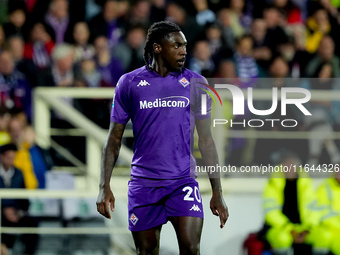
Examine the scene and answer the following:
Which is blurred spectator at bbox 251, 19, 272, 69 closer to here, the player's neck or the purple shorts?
the player's neck

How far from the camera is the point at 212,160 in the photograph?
4.59 meters

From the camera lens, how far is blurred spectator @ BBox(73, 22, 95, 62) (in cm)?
938

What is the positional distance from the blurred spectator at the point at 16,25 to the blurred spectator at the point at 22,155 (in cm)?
233

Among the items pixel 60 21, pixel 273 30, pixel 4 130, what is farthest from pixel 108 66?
pixel 273 30

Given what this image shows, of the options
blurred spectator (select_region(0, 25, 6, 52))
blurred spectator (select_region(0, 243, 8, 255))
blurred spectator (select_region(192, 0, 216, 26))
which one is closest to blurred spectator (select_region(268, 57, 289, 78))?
blurred spectator (select_region(192, 0, 216, 26))

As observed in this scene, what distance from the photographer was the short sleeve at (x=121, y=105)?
466 centimetres

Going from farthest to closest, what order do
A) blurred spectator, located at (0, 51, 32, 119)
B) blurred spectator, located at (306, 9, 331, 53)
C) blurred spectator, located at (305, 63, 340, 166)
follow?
blurred spectator, located at (306, 9, 331, 53), blurred spectator, located at (0, 51, 32, 119), blurred spectator, located at (305, 63, 340, 166)

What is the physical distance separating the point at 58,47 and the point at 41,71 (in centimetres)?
61

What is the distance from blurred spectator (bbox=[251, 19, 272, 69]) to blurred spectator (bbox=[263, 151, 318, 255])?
2529mm

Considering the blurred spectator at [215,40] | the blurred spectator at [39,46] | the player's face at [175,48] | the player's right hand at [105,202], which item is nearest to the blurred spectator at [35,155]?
the blurred spectator at [39,46]

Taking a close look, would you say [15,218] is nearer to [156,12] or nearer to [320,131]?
[320,131]

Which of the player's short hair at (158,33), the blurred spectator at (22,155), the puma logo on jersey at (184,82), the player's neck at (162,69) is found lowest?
the blurred spectator at (22,155)

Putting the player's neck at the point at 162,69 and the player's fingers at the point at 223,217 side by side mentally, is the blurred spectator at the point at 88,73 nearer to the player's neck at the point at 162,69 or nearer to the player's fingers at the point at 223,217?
the player's neck at the point at 162,69

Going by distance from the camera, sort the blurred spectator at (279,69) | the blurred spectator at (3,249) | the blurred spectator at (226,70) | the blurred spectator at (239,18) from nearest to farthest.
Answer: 1. the blurred spectator at (3,249)
2. the blurred spectator at (226,70)
3. the blurred spectator at (279,69)
4. the blurred spectator at (239,18)
